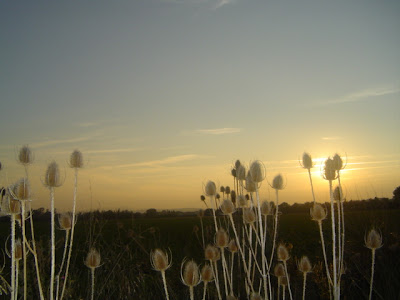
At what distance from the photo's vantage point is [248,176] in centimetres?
283

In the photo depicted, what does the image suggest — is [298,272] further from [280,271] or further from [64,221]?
[64,221]

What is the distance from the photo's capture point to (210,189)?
328cm

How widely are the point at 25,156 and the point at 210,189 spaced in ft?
4.70

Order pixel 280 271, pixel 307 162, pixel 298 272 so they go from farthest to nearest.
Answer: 1. pixel 298 272
2. pixel 280 271
3. pixel 307 162

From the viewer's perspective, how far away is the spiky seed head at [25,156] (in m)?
2.57

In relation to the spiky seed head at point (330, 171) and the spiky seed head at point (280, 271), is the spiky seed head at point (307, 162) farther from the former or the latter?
the spiky seed head at point (280, 271)

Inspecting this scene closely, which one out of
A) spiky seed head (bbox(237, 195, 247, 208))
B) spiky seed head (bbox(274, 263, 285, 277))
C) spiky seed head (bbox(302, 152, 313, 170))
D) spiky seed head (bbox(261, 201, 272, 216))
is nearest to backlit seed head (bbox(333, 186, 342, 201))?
spiky seed head (bbox(302, 152, 313, 170))

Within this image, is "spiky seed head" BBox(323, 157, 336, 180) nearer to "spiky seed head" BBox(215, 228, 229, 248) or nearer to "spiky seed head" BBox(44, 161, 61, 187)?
"spiky seed head" BBox(215, 228, 229, 248)

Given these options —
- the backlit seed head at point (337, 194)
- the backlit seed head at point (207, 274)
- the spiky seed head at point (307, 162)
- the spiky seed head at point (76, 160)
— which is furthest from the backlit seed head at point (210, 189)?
the spiky seed head at point (76, 160)

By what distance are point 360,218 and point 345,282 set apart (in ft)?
5.52

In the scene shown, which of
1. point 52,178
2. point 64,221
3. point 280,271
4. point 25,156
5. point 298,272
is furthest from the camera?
point 298,272

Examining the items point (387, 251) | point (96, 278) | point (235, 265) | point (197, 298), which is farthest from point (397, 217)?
point (96, 278)

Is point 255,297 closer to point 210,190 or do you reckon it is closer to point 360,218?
point 210,190

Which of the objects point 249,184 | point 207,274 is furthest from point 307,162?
point 207,274
